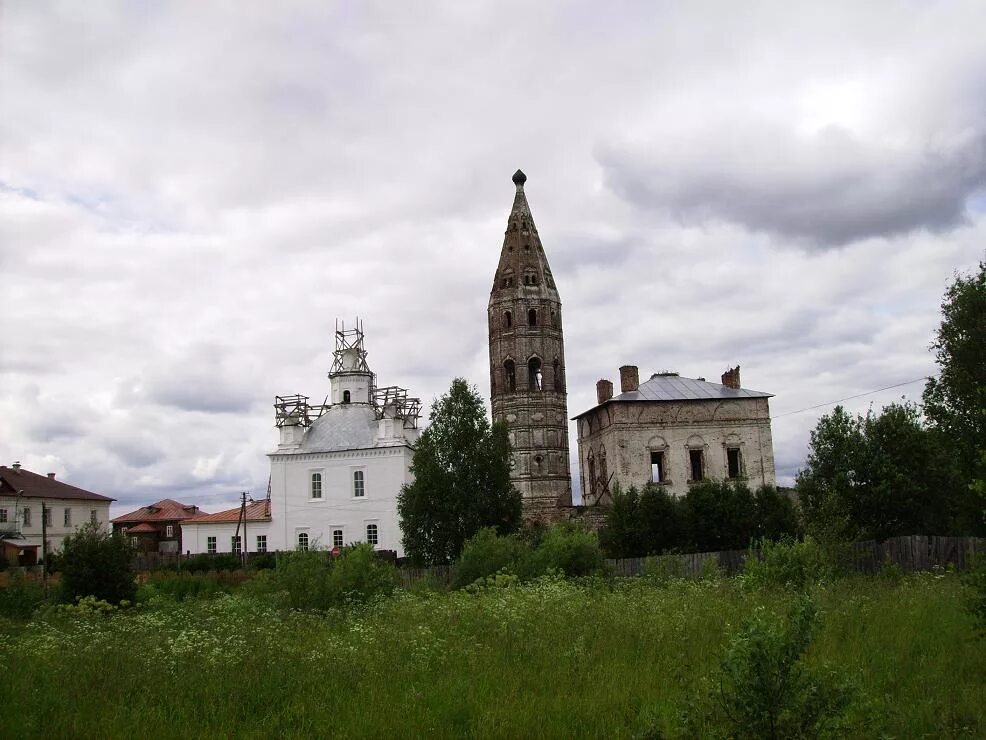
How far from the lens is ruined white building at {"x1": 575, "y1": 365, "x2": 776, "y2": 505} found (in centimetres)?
4275

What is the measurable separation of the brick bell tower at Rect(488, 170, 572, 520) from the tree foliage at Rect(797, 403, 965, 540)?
24138mm

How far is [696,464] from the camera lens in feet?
142

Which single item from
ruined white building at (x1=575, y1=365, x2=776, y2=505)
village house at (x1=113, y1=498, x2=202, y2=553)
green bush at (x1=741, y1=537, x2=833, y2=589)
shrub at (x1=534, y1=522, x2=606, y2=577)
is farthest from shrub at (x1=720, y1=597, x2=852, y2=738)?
village house at (x1=113, y1=498, x2=202, y2=553)

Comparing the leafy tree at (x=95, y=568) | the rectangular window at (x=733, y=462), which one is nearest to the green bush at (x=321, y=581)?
the leafy tree at (x=95, y=568)

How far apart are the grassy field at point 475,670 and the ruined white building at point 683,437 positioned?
95.3 feet

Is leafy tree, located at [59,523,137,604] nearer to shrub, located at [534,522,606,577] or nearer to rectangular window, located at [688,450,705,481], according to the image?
shrub, located at [534,522,606,577]

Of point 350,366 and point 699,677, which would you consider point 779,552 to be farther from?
point 350,366

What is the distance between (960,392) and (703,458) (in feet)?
55.7

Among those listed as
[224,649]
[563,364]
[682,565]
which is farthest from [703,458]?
[224,649]

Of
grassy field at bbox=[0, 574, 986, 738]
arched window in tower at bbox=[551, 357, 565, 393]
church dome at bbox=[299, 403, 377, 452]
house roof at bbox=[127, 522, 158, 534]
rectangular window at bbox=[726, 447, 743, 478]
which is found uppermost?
arched window in tower at bbox=[551, 357, 565, 393]

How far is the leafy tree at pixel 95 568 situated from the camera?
795 inches

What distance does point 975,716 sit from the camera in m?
7.63

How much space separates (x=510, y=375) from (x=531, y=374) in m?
1.32

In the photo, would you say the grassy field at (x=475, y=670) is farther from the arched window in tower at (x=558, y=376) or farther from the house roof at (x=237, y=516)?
the arched window in tower at (x=558, y=376)
